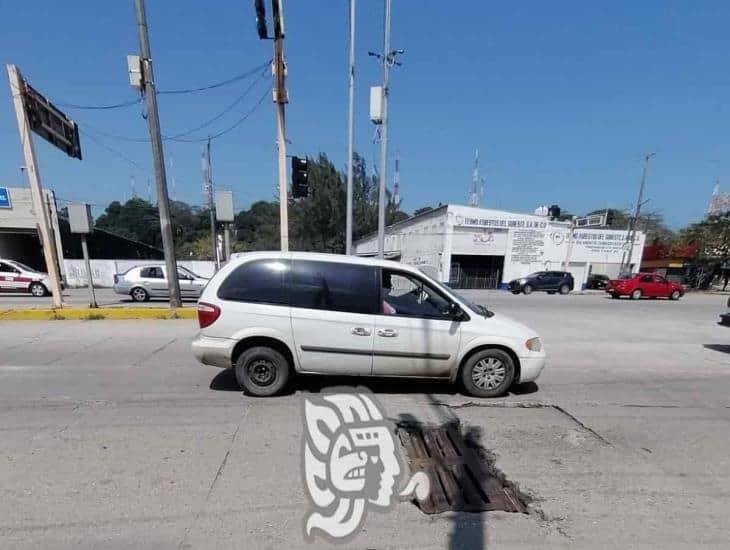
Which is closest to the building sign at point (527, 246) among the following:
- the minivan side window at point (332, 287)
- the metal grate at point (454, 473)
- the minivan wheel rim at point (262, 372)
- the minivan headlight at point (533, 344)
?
the minivan headlight at point (533, 344)

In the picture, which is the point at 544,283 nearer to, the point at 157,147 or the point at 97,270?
the point at 157,147

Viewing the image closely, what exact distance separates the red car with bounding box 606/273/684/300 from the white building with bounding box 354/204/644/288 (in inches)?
289

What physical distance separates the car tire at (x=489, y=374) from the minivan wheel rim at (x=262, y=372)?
2432mm

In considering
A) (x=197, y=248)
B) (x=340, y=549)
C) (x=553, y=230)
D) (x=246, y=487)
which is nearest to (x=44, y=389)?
(x=246, y=487)

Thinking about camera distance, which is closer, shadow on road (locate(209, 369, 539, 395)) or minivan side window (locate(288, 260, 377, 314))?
minivan side window (locate(288, 260, 377, 314))

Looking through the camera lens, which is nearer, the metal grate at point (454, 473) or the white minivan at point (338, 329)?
the metal grate at point (454, 473)

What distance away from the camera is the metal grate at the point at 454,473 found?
2.46 m

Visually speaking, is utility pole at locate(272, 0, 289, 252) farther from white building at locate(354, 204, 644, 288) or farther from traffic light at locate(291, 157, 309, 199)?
white building at locate(354, 204, 644, 288)

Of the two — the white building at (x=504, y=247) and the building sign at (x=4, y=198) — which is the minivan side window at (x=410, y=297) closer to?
the white building at (x=504, y=247)

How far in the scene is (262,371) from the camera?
4273mm

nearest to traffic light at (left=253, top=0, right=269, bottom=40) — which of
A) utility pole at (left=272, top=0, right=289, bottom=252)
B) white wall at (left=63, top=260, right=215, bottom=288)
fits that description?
utility pole at (left=272, top=0, right=289, bottom=252)

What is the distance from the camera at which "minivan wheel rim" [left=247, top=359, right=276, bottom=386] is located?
425 cm

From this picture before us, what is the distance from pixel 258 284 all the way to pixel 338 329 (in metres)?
1.16

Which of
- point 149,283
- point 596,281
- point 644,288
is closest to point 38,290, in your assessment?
point 149,283
